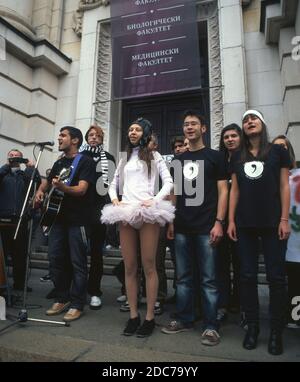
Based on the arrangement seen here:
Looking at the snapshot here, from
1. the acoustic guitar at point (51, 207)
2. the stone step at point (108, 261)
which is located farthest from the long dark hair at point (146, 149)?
the stone step at point (108, 261)

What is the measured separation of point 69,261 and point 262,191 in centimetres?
237

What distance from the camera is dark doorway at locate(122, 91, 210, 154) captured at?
879 cm

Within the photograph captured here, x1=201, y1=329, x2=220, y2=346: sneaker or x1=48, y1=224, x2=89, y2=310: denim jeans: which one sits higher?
x1=48, y1=224, x2=89, y2=310: denim jeans

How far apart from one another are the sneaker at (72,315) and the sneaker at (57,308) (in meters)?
0.19

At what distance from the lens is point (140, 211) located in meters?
3.00

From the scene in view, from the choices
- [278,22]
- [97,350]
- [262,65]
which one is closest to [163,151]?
[262,65]

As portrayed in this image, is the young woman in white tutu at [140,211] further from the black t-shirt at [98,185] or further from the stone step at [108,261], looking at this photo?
the stone step at [108,261]

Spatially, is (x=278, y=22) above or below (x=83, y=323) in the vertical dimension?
above

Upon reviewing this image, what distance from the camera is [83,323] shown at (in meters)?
3.42

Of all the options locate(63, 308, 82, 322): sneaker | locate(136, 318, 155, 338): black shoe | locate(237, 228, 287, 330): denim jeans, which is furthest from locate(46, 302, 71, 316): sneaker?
locate(237, 228, 287, 330): denim jeans

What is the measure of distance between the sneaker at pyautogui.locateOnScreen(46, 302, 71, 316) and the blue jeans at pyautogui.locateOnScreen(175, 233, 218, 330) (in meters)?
1.40

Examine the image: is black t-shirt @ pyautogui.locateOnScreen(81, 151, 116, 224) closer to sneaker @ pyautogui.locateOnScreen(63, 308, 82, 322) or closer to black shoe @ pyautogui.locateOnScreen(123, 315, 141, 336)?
sneaker @ pyautogui.locateOnScreen(63, 308, 82, 322)
